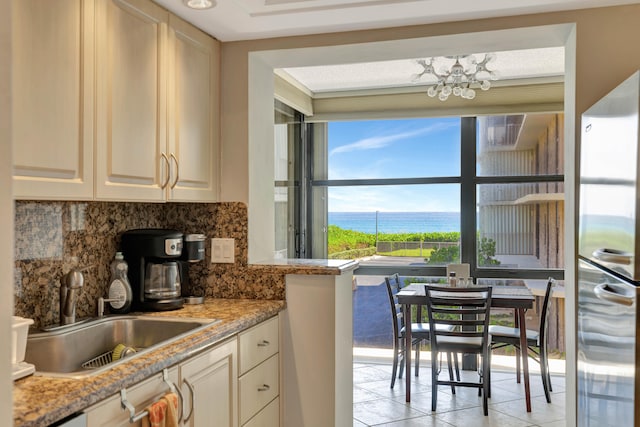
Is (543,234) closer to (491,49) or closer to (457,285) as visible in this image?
(457,285)

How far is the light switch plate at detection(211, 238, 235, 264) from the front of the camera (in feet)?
8.87

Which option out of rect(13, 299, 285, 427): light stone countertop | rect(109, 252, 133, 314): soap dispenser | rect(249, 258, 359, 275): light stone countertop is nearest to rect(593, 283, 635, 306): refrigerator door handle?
rect(249, 258, 359, 275): light stone countertop

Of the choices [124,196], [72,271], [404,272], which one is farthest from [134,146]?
[404,272]

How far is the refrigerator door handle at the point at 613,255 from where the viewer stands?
62.9 inches

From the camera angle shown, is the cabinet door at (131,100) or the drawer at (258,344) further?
the drawer at (258,344)

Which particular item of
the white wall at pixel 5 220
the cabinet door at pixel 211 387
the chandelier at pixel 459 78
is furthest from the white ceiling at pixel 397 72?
the white wall at pixel 5 220

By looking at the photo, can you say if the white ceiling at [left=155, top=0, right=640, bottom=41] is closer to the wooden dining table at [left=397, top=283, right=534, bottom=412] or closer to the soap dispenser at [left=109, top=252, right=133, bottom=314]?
the soap dispenser at [left=109, top=252, right=133, bottom=314]

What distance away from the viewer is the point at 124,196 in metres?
1.99

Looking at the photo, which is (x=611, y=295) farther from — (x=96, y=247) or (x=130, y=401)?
(x=96, y=247)

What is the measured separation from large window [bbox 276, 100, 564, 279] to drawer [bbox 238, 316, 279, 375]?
7.82 feet

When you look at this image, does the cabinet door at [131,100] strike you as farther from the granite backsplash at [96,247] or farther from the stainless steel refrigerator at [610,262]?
the stainless steel refrigerator at [610,262]

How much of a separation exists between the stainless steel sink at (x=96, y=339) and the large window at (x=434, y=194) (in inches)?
105

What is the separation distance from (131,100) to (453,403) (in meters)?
3.07

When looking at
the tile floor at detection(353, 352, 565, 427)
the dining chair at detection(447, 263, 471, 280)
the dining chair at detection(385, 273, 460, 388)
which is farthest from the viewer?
the dining chair at detection(447, 263, 471, 280)
